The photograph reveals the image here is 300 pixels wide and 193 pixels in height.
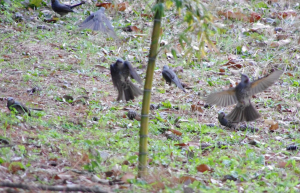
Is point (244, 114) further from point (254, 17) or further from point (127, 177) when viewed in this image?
point (254, 17)

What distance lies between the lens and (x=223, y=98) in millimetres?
5773

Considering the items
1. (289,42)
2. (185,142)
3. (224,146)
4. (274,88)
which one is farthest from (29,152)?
(289,42)

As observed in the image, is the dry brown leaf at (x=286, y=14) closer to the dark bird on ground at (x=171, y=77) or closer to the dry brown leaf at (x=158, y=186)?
the dark bird on ground at (x=171, y=77)

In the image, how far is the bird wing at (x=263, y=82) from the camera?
5.28 metres

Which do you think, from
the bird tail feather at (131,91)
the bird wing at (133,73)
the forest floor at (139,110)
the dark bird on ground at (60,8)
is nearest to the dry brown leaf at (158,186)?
the forest floor at (139,110)

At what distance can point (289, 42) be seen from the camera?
900 centimetres

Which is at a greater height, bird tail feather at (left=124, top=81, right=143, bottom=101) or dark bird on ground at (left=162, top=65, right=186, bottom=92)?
dark bird on ground at (left=162, top=65, right=186, bottom=92)

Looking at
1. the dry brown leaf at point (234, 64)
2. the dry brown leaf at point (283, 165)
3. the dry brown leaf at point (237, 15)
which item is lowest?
the dry brown leaf at point (283, 165)

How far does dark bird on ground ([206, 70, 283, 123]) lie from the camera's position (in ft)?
18.2

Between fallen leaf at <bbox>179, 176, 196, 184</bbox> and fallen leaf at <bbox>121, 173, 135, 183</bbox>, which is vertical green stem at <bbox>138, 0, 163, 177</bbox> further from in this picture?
fallen leaf at <bbox>179, 176, 196, 184</bbox>

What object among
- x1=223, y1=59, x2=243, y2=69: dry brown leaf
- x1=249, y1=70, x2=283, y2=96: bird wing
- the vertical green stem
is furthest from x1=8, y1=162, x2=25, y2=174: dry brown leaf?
x1=223, y1=59, x2=243, y2=69: dry brown leaf

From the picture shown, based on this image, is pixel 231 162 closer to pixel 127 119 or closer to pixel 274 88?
pixel 127 119

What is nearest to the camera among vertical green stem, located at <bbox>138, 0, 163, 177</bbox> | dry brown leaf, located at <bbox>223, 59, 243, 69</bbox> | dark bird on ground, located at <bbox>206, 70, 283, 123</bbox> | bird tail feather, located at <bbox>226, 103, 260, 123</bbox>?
vertical green stem, located at <bbox>138, 0, 163, 177</bbox>

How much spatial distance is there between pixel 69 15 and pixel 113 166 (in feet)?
24.2
